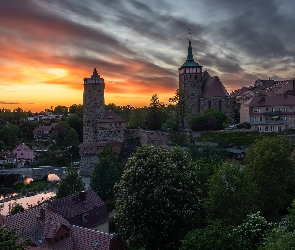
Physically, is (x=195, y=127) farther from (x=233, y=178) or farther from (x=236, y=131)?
(x=233, y=178)

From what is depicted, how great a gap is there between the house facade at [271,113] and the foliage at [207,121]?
411 cm

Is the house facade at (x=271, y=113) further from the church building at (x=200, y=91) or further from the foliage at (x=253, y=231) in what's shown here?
the foliage at (x=253, y=231)

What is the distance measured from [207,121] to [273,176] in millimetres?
26003

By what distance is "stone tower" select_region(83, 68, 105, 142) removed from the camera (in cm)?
5634

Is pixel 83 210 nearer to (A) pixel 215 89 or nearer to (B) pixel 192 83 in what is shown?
(B) pixel 192 83

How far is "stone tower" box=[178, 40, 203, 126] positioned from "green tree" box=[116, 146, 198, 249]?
36.4m

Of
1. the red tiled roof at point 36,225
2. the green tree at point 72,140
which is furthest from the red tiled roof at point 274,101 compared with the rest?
the green tree at point 72,140

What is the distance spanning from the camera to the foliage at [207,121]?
5137cm

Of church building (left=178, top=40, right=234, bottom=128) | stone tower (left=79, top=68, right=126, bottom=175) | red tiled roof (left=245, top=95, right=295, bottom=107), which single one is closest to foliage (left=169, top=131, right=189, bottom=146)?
church building (left=178, top=40, right=234, bottom=128)

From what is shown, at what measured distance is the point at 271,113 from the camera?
4962 centimetres

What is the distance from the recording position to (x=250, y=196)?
21.9m

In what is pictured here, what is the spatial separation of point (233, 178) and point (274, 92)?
4653 cm

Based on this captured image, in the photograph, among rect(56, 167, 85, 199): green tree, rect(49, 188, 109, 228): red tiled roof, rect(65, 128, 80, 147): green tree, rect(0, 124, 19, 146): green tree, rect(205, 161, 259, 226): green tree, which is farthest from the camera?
rect(0, 124, 19, 146): green tree

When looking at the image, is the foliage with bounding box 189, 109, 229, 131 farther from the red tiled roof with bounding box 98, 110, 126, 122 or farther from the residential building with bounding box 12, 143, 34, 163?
the residential building with bounding box 12, 143, 34, 163
